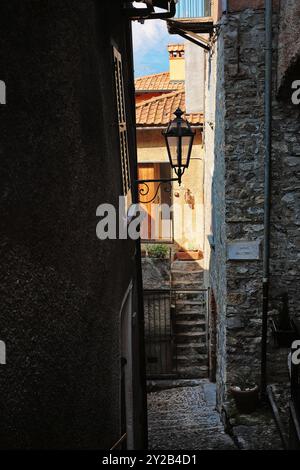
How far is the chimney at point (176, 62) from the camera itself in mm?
17391

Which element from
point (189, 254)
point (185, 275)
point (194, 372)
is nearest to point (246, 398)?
point (194, 372)

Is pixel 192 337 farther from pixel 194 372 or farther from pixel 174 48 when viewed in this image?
pixel 174 48

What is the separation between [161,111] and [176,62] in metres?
5.18

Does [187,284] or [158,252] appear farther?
[158,252]

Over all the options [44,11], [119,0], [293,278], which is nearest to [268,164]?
[293,278]

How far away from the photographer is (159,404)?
362 inches

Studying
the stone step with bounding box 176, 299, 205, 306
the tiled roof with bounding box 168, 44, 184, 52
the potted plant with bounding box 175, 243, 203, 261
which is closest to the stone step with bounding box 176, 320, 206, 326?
the stone step with bounding box 176, 299, 205, 306

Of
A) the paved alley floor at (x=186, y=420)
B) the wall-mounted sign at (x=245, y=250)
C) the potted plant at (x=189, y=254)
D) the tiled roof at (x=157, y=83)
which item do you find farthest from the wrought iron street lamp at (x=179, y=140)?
the tiled roof at (x=157, y=83)

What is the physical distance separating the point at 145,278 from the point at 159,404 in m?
3.49

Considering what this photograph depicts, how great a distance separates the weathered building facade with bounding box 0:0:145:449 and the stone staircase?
20.5 ft

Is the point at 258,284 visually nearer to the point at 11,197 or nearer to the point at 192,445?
the point at 192,445

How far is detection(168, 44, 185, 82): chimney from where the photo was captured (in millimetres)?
17391

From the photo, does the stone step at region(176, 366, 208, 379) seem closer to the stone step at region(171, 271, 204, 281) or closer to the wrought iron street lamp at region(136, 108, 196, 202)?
the stone step at region(171, 271, 204, 281)

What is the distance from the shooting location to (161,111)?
43.5ft
